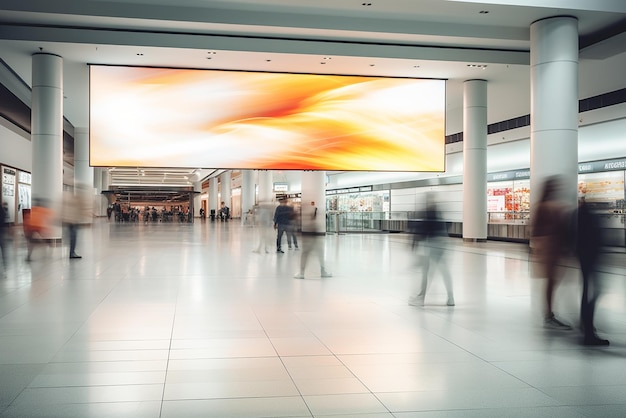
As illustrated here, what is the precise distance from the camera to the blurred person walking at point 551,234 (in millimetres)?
6359

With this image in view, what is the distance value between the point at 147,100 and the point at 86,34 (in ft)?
9.61

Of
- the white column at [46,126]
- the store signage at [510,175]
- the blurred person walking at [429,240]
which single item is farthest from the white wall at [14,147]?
the store signage at [510,175]

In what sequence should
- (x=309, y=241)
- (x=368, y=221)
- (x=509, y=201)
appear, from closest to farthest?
(x=309, y=241), (x=509, y=201), (x=368, y=221)

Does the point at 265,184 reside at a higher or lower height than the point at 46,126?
lower

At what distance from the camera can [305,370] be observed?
476 centimetres

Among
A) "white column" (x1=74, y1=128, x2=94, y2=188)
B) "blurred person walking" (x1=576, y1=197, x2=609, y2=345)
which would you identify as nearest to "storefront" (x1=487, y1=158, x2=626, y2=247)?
"blurred person walking" (x1=576, y1=197, x2=609, y2=345)

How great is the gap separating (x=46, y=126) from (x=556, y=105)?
51.3 feet

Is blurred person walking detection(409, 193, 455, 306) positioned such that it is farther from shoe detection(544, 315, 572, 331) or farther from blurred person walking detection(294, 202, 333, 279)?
blurred person walking detection(294, 202, 333, 279)

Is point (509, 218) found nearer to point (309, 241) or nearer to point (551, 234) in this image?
point (309, 241)

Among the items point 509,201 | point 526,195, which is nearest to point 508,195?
point 509,201

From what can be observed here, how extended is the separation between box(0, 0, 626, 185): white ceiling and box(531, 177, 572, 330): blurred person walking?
9262 mm

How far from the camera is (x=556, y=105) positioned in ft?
46.1

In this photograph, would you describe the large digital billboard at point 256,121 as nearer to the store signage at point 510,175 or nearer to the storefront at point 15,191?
the store signage at point 510,175

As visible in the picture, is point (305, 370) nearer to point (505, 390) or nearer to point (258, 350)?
point (258, 350)
